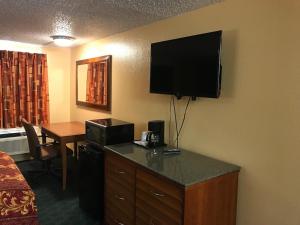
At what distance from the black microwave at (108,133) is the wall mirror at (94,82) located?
3.09ft

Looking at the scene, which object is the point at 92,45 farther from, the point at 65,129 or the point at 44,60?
the point at 65,129

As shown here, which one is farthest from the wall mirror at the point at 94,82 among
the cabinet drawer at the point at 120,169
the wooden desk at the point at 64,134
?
the cabinet drawer at the point at 120,169

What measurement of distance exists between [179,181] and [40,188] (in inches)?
104

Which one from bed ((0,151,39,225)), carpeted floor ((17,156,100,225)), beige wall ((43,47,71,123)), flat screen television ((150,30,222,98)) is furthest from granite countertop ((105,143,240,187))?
beige wall ((43,47,71,123))

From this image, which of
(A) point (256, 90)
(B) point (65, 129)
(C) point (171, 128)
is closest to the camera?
(A) point (256, 90)

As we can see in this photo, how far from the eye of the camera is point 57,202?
3.10 meters

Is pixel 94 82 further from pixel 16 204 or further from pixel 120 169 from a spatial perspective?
pixel 16 204

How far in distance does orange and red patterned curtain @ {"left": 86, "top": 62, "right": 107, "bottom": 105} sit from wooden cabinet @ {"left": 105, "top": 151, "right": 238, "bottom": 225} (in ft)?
5.43

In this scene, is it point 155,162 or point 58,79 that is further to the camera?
point 58,79

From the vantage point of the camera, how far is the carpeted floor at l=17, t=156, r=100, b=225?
271 cm

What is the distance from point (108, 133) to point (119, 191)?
609 millimetres

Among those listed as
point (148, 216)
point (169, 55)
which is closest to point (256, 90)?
point (169, 55)

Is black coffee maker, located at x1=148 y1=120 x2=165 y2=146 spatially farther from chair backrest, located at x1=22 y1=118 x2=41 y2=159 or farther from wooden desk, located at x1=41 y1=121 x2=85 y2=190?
chair backrest, located at x1=22 y1=118 x2=41 y2=159

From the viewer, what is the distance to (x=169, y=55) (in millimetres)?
2371
